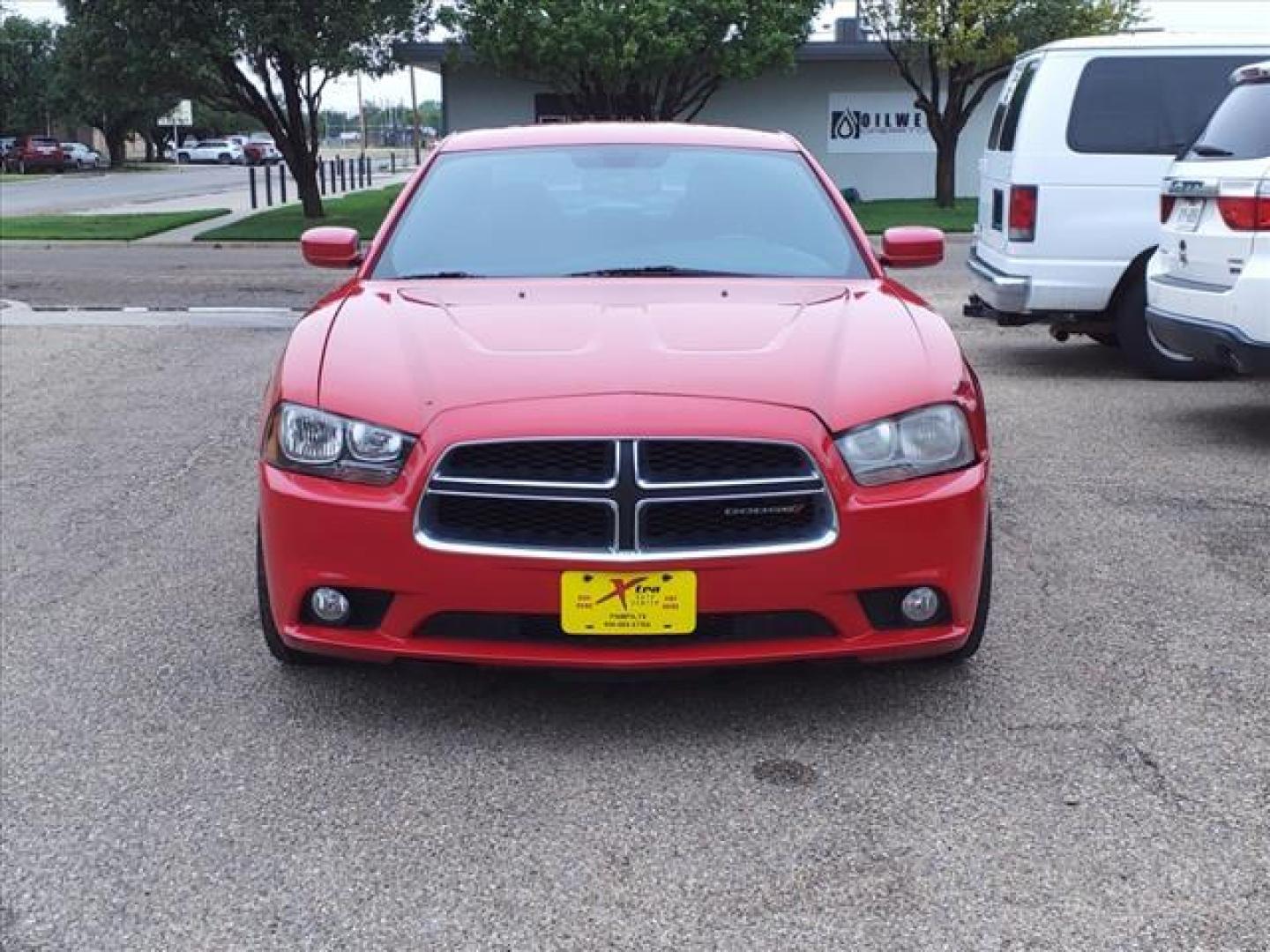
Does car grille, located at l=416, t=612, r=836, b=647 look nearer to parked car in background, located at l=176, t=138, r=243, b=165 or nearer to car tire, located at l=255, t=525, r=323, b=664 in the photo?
car tire, located at l=255, t=525, r=323, b=664

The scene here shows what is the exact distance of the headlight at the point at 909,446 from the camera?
3.58 metres

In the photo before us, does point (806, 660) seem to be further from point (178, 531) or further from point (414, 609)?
point (178, 531)

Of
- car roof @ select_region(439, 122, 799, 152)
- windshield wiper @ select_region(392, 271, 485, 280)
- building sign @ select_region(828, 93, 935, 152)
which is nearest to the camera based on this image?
windshield wiper @ select_region(392, 271, 485, 280)

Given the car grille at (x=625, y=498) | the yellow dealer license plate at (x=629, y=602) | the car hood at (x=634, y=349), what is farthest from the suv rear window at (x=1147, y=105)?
the yellow dealer license plate at (x=629, y=602)

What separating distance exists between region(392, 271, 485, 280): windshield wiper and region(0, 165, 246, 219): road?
28.7 meters

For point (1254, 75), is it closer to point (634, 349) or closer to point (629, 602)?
point (634, 349)

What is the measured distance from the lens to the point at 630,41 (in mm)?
24391

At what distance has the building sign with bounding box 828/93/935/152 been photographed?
32031 millimetres

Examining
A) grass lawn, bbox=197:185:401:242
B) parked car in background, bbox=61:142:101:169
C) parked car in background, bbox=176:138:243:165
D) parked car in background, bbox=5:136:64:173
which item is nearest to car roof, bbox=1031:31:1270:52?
grass lawn, bbox=197:185:401:242

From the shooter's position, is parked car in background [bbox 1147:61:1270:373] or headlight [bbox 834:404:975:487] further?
parked car in background [bbox 1147:61:1270:373]

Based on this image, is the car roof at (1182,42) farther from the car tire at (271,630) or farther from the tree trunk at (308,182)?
the tree trunk at (308,182)

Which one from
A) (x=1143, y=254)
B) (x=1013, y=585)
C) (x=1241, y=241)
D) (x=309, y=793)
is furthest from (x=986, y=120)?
(x=309, y=793)

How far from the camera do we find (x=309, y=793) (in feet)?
11.4

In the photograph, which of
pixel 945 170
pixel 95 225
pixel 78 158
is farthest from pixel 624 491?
pixel 78 158
